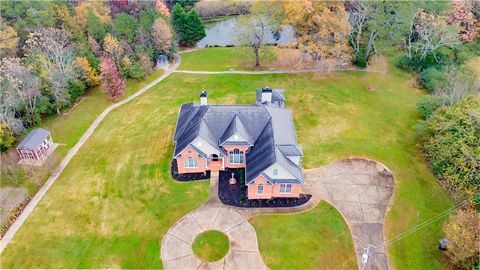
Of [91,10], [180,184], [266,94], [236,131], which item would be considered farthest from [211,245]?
[91,10]

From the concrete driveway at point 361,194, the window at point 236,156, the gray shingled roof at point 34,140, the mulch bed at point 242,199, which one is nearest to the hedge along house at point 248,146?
the window at point 236,156

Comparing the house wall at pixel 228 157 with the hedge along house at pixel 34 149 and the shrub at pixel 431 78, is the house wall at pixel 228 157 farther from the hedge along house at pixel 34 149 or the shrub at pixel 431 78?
the shrub at pixel 431 78

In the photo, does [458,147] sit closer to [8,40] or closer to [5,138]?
[5,138]

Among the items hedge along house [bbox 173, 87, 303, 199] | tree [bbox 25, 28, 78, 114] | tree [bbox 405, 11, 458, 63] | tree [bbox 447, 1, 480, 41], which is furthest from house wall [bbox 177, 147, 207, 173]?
tree [bbox 447, 1, 480, 41]

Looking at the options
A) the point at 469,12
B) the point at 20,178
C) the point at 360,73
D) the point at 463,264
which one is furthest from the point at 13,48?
the point at 469,12

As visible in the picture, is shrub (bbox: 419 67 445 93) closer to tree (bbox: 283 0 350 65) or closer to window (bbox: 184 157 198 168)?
tree (bbox: 283 0 350 65)
